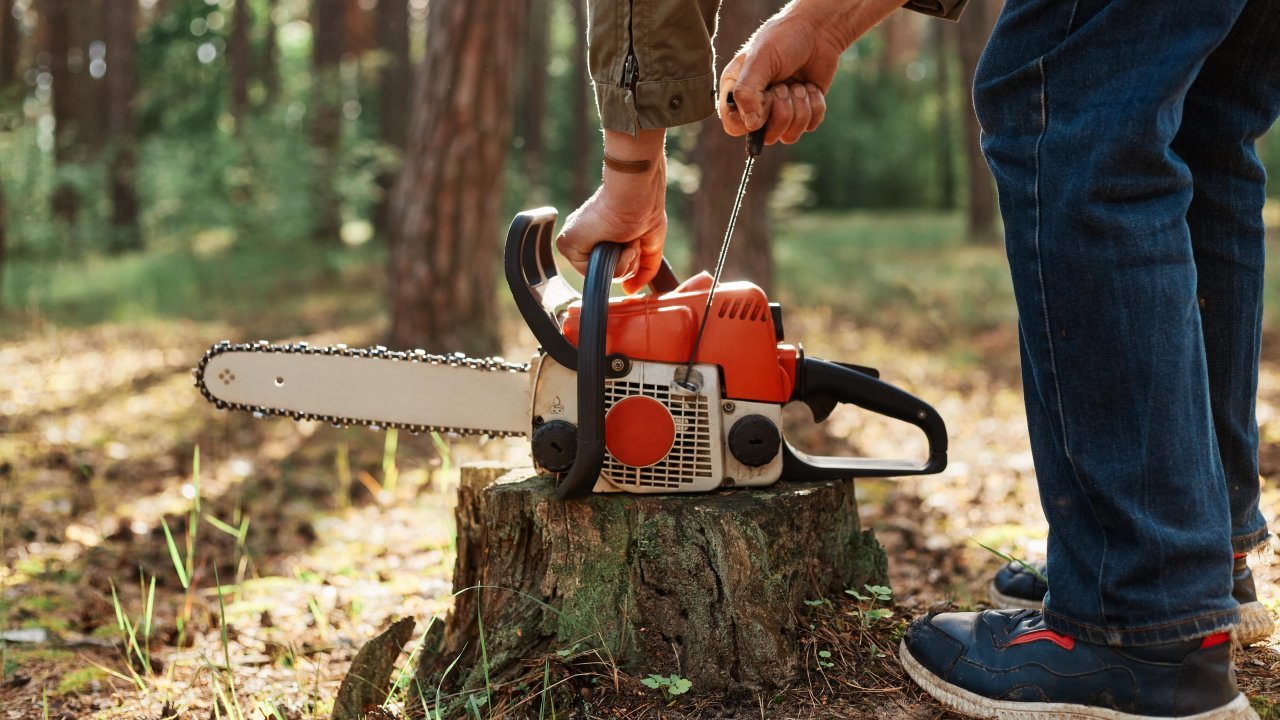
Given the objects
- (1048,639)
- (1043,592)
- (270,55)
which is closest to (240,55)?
(270,55)

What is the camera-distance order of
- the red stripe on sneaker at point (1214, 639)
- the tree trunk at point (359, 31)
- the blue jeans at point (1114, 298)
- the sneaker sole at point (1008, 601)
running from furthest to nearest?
the tree trunk at point (359, 31), the sneaker sole at point (1008, 601), the red stripe on sneaker at point (1214, 639), the blue jeans at point (1114, 298)

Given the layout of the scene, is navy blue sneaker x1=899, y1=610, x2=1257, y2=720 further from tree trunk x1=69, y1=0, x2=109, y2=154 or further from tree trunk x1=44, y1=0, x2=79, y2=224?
tree trunk x1=69, y1=0, x2=109, y2=154

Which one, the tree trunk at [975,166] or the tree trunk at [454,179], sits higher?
the tree trunk at [975,166]

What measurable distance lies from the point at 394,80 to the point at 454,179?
10.9m

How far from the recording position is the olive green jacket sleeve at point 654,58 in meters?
1.66

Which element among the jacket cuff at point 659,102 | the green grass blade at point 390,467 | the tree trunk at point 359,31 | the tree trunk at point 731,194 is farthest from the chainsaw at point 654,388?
the tree trunk at point 359,31

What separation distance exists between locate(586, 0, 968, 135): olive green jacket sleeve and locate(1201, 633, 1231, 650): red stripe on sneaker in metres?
1.08

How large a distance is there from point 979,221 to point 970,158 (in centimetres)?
90

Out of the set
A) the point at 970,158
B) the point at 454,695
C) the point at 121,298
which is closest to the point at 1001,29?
the point at 454,695

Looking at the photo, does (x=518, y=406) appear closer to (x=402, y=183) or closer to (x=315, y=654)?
(x=315, y=654)

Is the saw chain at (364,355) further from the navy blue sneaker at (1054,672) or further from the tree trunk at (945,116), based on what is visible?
the tree trunk at (945,116)

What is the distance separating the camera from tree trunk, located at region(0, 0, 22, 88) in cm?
1182

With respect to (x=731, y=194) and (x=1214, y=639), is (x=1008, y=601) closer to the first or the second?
(x=1214, y=639)

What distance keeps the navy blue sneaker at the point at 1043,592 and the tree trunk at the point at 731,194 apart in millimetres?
4241
